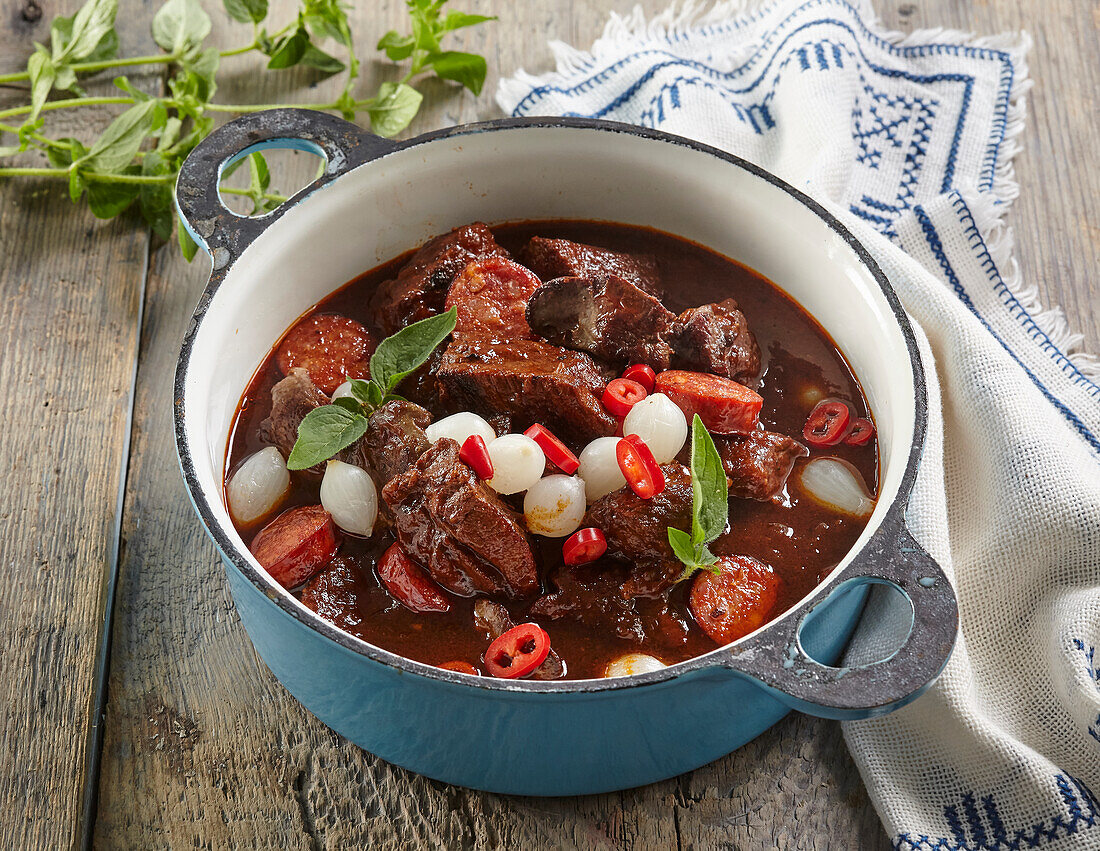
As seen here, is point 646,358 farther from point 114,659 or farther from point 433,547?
point 114,659

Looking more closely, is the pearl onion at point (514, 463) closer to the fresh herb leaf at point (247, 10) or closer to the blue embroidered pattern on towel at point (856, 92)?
the blue embroidered pattern on towel at point (856, 92)

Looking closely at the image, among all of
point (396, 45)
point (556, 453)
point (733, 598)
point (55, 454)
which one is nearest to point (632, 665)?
point (733, 598)

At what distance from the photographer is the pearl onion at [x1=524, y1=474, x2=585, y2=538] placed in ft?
6.65

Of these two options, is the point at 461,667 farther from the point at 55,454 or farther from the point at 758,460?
the point at 55,454

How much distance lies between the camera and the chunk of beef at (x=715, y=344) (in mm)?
2268

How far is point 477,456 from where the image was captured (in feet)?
6.62

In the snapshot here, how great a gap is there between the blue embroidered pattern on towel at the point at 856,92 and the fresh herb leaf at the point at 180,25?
3.06ft

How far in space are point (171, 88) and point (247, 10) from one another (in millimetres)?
309

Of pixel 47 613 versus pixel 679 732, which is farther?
pixel 47 613

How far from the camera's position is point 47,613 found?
2.28 m

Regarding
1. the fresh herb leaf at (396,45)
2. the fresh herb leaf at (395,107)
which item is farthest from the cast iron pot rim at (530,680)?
the fresh herb leaf at (396,45)

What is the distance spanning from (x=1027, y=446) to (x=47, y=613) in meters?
2.10

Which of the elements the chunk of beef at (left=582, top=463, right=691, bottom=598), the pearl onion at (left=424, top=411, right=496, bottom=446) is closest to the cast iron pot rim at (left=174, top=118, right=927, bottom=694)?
the chunk of beef at (left=582, top=463, right=691, bottom=598)

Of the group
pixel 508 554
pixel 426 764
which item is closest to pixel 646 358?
pixel 508 554
